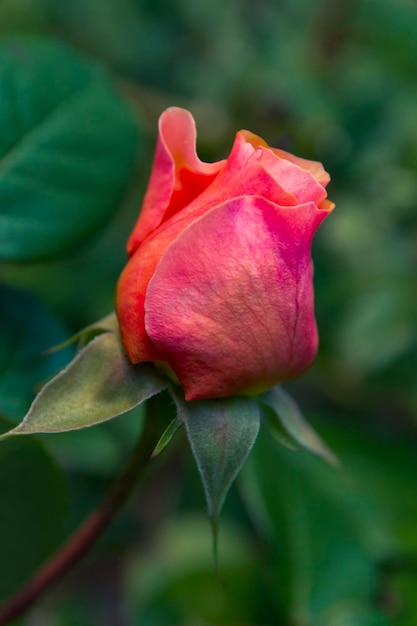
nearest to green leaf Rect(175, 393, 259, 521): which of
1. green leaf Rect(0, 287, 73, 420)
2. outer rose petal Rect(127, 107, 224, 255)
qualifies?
outer rose petal Rect(127, 107, 224, 255)

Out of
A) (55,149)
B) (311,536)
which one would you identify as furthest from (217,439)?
(311,536)

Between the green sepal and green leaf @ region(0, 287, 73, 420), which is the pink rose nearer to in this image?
the green sepal

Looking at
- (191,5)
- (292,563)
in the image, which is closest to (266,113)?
(191,5)

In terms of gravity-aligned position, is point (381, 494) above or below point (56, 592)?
above

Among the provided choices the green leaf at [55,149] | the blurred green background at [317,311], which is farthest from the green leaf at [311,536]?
the green leaf at [55,149]

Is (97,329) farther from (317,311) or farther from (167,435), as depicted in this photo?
(317,311)

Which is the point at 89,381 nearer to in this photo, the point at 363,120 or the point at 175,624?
the point at 175,624
